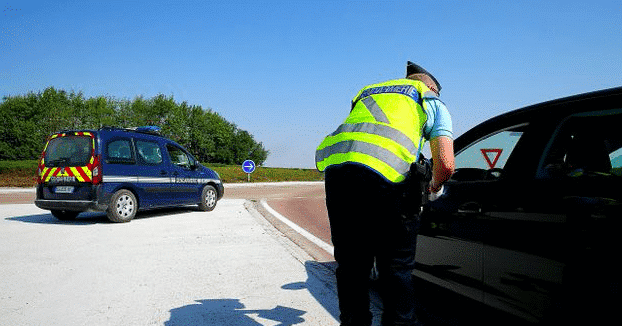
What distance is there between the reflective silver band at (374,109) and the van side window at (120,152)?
743 cm

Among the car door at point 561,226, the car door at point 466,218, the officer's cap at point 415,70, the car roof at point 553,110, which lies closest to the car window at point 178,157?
the car door at point 466,218

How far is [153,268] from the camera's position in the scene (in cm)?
493

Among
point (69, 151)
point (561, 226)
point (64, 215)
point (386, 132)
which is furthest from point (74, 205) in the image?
point (561, 226)

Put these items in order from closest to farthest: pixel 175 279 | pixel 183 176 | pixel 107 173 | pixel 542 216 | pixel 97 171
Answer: pixel 542 216
pixel 175 279
pixel 97 171
pixel 107 173
pixel 183 176

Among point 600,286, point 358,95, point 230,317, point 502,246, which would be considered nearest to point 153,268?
point 230,317

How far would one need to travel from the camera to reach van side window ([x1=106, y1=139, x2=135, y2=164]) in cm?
876

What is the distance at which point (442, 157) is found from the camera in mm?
2330

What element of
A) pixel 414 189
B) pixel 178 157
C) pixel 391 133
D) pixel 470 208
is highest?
pixel 178 157

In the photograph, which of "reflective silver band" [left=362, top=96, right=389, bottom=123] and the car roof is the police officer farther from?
the car roof

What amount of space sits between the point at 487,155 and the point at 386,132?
1187 millimetres

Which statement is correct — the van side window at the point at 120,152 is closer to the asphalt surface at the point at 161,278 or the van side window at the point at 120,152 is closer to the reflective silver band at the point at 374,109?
the asphalt surface at the point at 161,278

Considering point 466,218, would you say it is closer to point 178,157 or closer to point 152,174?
point 152,174

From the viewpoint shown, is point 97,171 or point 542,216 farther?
point 97,171

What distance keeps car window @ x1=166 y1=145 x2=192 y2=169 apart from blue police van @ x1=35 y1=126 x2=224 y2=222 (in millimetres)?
107
